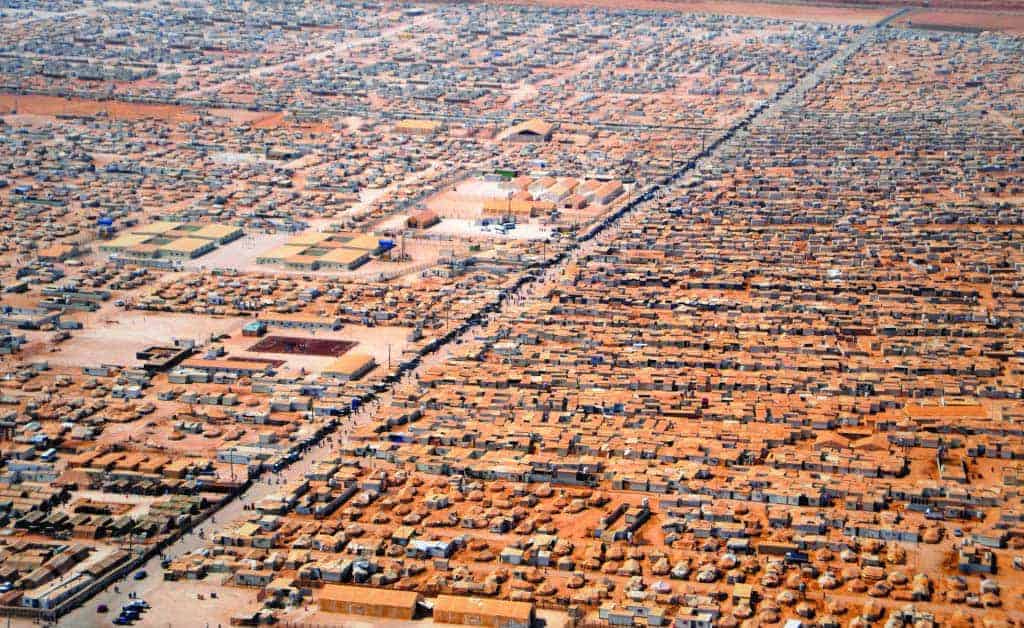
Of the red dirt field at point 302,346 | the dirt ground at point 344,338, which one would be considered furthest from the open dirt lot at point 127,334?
the red dirt field at point 302,346

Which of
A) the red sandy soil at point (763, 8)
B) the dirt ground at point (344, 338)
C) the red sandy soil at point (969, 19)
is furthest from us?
the red sandy soil at point (763, 8)

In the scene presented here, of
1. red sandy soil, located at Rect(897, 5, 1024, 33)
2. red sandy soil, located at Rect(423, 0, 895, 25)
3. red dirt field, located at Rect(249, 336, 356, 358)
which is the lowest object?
red sandy soil, located at Rect(897, 5, 1024, 33)

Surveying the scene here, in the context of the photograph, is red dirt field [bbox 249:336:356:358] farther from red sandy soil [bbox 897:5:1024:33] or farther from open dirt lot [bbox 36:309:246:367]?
red sandy soil [bbox 897:5:1024:33]

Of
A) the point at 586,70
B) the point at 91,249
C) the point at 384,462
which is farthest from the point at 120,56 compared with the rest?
the point at 384,462

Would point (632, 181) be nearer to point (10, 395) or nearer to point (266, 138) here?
point (266, 138)

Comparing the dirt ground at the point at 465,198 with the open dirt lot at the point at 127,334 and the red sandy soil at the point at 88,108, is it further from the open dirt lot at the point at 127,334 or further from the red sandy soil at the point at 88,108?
the red sandy soil at the point at 88,108

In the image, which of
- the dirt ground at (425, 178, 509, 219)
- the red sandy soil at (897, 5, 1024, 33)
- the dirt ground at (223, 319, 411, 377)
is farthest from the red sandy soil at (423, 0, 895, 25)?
the dirt ground at (223, 319, 411, 377)
